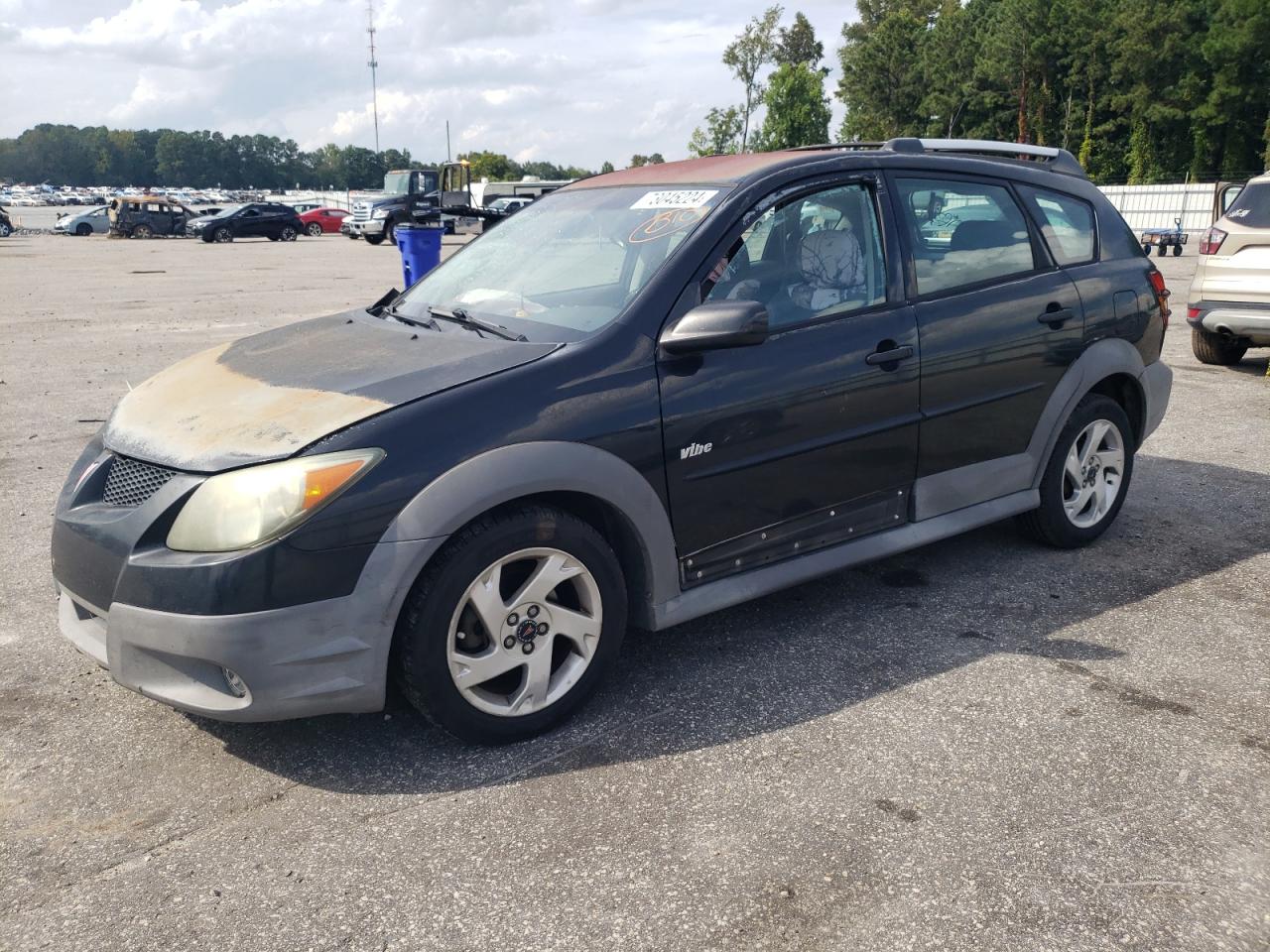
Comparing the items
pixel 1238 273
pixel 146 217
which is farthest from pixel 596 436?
pixel 146 217

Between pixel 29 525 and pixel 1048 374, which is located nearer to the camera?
pixel 1048 374

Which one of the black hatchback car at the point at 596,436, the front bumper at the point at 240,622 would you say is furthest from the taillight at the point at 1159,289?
the front bumper at the point at 240,622

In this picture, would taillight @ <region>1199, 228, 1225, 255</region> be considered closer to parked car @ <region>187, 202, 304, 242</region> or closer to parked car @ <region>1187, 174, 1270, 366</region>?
parked car @ <region>1187, 174, 1270, 366</region>

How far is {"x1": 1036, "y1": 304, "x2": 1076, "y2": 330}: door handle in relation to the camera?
4.56m

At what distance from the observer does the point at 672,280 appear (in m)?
3.56

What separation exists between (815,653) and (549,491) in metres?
1.31

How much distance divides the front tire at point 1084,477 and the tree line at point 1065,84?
5709cm

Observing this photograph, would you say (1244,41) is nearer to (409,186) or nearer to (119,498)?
(409,186)

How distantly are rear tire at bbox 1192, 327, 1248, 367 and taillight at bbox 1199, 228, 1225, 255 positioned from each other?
2.62ft

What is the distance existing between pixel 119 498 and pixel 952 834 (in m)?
2.52

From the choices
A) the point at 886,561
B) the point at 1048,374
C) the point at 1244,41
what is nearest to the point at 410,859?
the point at 886,561

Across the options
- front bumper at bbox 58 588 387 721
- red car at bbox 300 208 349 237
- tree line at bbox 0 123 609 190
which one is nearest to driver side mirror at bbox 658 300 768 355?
front bumper at bbox 58 588 387 721

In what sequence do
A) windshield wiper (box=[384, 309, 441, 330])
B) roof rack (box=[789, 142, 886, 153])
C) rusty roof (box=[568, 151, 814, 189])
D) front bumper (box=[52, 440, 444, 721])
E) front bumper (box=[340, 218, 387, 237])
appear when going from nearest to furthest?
front bumper (box=[52, 440, 444, 721]) → windshield wiper (box=[384, 309, 441, 330]) → rusty roof (box=[568, 151, 814, 189]) → roof rack (box=[789, 142, 886, 153]) → front bumper (box=[340, 218, 387, 237])

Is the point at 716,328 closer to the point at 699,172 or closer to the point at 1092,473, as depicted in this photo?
the point at 699,172
